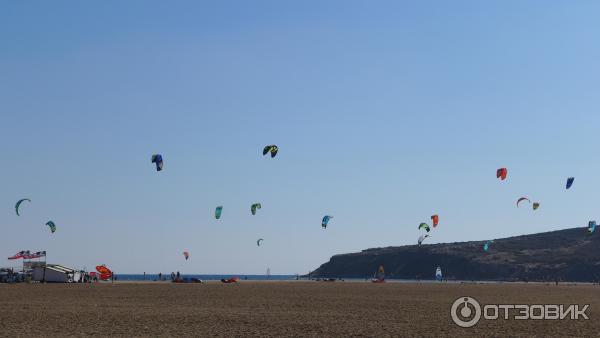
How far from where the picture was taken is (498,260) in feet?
503

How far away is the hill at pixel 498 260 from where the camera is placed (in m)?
139

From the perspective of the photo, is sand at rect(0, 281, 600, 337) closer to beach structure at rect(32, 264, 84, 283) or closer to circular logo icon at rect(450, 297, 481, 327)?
circular logo icon at rect(450, 297, 481, 327)

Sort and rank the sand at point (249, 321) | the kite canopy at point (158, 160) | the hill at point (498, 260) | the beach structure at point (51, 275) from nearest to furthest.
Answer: the sand at point (249, 321), the kite canopy at point (158, 160), the beach structure at point (51, 275), the hill at point (498, 260)

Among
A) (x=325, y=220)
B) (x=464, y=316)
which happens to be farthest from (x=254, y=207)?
(x=464, y=316)

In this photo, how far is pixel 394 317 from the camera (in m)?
27.7

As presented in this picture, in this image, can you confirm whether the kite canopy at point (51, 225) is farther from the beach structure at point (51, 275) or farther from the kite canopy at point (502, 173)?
the kite canopy at point (502, 173)

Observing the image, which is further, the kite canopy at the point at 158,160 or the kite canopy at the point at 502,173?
the kite canopy at the point at 502,173

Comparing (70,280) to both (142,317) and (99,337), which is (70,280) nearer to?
(142,317)

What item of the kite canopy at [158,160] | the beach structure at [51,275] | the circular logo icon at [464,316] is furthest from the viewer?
the beach structure at [51,275]

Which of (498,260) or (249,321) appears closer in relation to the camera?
(249,321)

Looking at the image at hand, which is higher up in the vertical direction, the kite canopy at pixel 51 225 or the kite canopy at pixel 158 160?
the kite canopy at pixel 158 160

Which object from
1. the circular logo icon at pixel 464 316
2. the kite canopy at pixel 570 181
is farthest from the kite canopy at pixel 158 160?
the kite canopy at pixel 570 181

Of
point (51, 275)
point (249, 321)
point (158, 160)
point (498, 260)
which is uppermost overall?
point (158, 160)

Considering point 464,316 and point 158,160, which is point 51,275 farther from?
point 464,316
